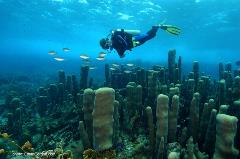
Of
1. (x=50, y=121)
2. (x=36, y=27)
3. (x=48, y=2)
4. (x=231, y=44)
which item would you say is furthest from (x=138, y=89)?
(x=231, y=44)

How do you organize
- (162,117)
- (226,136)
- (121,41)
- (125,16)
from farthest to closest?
(125,16)
(121,41)
(162,117)
(226,136)

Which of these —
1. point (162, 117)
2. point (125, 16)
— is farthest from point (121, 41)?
point (125, 16)

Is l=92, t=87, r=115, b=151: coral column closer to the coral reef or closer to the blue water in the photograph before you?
the coral reef

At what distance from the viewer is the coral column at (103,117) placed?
4.70 metres

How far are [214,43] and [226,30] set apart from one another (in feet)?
39.6

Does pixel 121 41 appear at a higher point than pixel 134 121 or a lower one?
higher

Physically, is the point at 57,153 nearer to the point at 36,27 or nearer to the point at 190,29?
the point at 190,29

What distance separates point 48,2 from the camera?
33125 millimetres

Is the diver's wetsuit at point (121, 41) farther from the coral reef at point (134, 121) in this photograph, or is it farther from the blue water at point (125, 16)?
the blue water at point (125, 16)

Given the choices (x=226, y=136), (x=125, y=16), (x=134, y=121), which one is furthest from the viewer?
(x=125, y=16)

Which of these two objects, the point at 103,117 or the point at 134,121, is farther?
the point at 134,121

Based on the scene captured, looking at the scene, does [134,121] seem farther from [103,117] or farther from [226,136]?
[226,136]

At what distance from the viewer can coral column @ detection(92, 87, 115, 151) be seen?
4.70 m

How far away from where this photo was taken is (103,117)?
4805 millimetres
